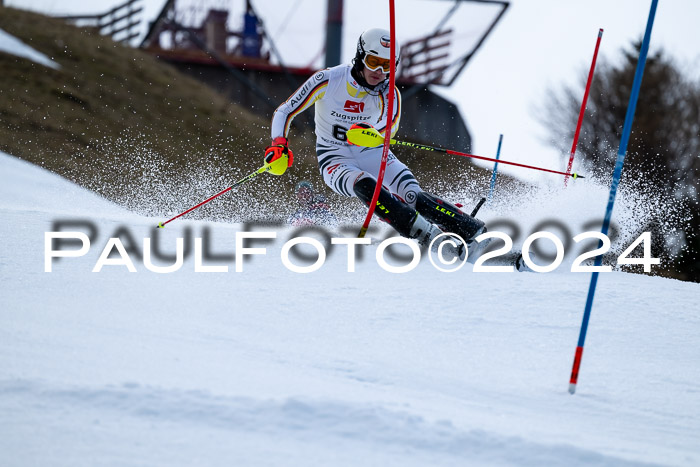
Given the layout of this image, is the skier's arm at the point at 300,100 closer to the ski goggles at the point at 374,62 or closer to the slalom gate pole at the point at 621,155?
the ski goggles at the point at 374,62

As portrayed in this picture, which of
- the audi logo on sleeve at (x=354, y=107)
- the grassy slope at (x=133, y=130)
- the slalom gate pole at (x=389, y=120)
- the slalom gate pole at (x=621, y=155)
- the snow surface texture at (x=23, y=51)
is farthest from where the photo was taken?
the snow surface texture at (x=23, y=51)

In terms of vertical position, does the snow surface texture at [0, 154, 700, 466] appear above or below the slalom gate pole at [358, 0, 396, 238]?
below

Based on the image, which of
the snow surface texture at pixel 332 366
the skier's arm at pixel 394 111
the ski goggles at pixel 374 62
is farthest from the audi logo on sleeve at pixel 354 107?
the snow surface texture at pixel 332 366

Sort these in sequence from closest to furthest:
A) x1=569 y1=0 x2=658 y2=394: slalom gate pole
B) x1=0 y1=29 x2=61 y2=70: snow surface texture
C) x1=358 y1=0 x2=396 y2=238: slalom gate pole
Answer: x1=569 y1=0 x2=658 y2=394: slalom gate pole < x1=358 y1=0 x2=396 y2=238: slalom gate pole < x1=0 y1=29 x2=61 y2=70: snow surface texture

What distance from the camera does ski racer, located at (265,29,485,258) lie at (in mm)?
4516

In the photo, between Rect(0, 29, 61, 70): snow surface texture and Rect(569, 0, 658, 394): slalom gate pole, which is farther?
Rect(0, 29, 61, 70): snow surface texture

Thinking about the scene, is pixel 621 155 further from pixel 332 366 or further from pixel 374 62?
pixel 374 62

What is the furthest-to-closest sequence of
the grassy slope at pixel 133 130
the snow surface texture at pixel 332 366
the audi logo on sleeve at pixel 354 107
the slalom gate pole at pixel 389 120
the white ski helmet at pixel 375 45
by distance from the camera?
the grassy slope at pixel 133 130 → the audi logo on sleeve at pixel 354 107 → the white ski helmet at pixel 375 45 → the slalom gate pole at pixel 389 120 → the snow surface texture at pixel 332 366

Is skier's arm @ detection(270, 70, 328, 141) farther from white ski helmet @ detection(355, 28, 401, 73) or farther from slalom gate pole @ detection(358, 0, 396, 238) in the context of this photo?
slalom gate pole @ detection(358, 0, 396, 238)

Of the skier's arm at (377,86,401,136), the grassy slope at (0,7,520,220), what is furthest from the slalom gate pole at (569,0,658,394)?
the grassy slope at (0,7,520,220)

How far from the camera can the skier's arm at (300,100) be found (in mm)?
4887

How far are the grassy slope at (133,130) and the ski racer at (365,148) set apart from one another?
5591 mm

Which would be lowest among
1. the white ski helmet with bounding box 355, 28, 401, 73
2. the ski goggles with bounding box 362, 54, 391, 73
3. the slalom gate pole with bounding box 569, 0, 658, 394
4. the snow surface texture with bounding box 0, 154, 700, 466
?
the snow surface texture with bounding box 0, 154, 700, 466

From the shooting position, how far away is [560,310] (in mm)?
3947
